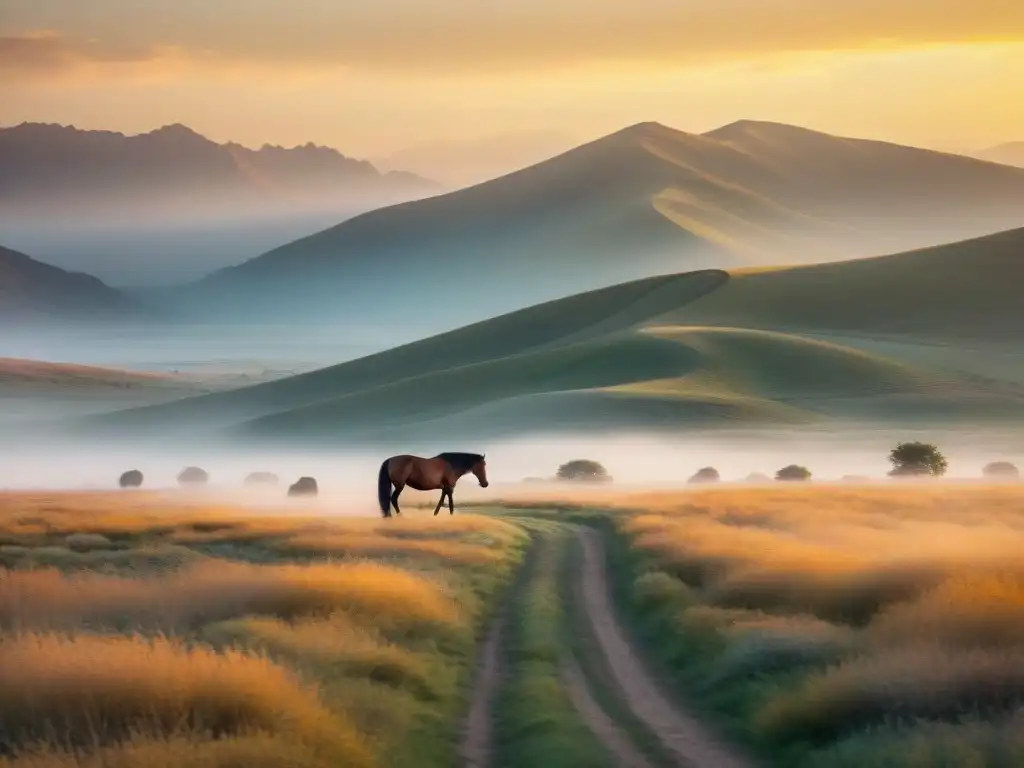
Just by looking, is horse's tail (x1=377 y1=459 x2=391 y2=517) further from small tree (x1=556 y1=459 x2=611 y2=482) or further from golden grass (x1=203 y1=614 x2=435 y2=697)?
small tree (x1=556 y1=459 x2=611 y2=482)

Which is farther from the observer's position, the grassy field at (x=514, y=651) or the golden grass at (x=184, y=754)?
the grassy field at (x=514, y=651)

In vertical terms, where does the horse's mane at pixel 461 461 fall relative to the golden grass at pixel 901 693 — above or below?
above

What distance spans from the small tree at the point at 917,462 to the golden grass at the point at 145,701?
103164 millimetres

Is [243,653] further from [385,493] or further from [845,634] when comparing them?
[385,493]

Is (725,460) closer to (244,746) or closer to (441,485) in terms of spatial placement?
(441,485)

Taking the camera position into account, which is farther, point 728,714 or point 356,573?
point 356,573

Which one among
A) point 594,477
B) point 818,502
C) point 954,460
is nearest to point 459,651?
point 818,502

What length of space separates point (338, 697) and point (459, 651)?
650cm

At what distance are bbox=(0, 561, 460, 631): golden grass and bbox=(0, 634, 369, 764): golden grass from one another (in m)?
5.35

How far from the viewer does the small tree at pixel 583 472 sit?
129000 millimetres

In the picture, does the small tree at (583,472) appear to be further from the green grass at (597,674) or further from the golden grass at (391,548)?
the green grass at (597,674)

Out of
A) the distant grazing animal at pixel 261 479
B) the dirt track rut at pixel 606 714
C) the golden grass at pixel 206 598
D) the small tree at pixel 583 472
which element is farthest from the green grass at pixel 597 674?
the distant grazing animal at pixel 261 479

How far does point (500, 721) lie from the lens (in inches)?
743

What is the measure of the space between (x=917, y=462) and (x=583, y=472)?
32.1 metres
